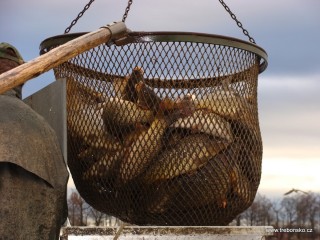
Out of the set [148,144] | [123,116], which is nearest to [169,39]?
[123,116]

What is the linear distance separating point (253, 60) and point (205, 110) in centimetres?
72

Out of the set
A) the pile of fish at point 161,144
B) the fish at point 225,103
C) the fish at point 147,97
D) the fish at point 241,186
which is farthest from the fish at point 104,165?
the fish at point 241,186

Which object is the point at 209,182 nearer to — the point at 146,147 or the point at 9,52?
the point at 146,147

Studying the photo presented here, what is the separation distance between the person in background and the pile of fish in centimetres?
41

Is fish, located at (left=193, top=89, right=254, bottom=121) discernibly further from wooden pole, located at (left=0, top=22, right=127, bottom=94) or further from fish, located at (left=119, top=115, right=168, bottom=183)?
wooden pole, located at (left=0, top=22, right=127, bottom=94)

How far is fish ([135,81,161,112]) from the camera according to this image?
4305 millimetres

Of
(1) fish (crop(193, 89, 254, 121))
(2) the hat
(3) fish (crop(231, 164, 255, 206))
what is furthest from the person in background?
(3) fish (crop(231, 164, 255, 206))

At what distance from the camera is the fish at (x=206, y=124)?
14.1 feet

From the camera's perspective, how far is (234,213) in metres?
4.78

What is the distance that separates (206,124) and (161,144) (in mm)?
307

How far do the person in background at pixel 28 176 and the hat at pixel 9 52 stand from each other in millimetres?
237

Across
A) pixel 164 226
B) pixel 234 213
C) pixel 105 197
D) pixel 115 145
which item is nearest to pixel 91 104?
pixel 115 145

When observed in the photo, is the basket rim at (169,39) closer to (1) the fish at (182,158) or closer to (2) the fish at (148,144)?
(2) the fish at (148,144)

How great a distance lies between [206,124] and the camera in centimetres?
436
